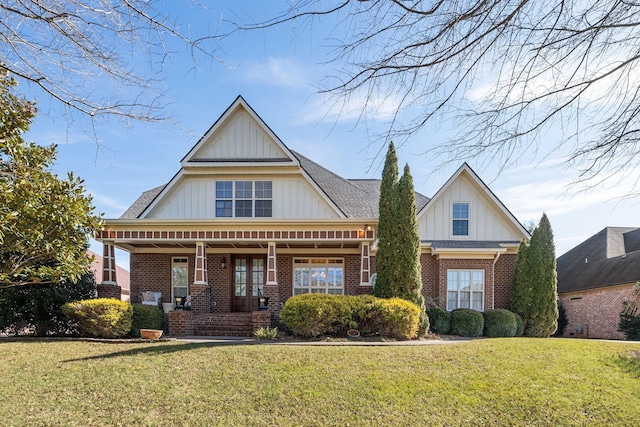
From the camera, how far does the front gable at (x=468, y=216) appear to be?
1697cm

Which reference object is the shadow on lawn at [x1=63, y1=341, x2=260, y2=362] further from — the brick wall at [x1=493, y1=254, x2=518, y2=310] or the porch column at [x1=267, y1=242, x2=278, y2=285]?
the brick wall at [x1=493, y1=254, x2=518, y2=310]

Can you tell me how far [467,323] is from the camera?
45.0 ft

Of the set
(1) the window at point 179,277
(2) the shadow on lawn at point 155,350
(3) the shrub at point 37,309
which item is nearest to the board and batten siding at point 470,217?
(1) the window at point 179,277

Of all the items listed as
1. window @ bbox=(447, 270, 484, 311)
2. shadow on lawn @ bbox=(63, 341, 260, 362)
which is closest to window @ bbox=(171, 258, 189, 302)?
shadow on lawn @ bbox=(63, 341, 260, 362)

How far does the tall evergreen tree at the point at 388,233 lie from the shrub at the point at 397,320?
1336 mm

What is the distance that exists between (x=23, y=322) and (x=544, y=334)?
703 inches

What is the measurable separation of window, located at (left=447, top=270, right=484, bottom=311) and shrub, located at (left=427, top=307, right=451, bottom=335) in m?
2.15

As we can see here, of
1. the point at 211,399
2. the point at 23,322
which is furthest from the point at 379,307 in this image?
the point at 23,322

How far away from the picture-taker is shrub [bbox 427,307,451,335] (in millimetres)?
13695

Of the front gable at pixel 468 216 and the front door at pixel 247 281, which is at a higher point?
the front gable at pixel 468 216

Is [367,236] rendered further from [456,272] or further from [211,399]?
[211,399]

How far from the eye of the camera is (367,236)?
1298cm

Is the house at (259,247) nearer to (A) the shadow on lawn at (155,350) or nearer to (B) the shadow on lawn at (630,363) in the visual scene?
(A) the shadow on lawn at (155,350)

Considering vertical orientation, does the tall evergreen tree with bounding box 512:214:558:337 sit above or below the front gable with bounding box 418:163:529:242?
below
